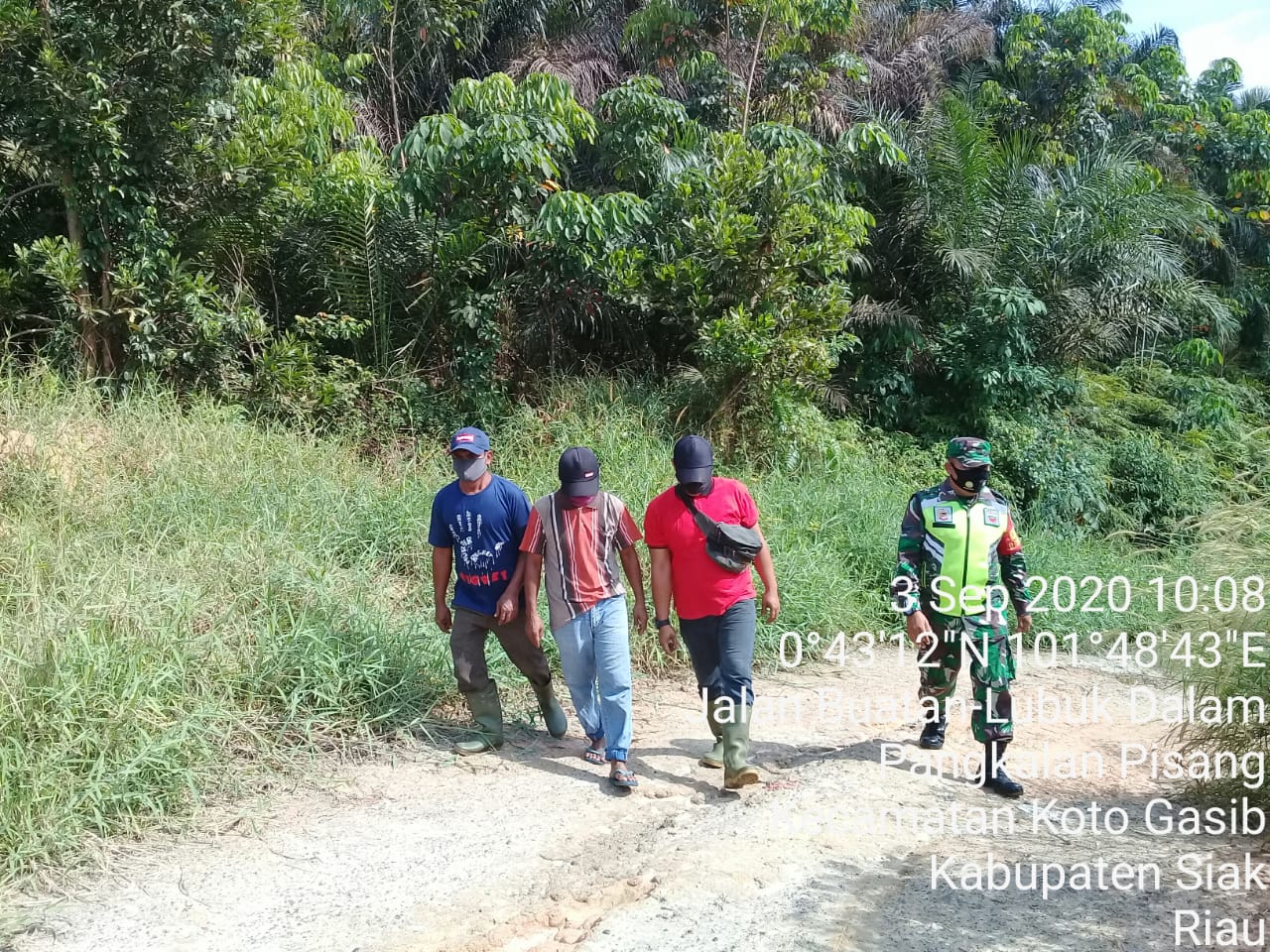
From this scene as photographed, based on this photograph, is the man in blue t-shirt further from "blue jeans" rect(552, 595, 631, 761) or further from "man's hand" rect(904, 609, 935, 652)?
"man's hand" rect(904, 609, 935, 652)

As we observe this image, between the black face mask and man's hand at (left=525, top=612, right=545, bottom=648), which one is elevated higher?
the black face mask

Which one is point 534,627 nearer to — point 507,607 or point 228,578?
point 507,607

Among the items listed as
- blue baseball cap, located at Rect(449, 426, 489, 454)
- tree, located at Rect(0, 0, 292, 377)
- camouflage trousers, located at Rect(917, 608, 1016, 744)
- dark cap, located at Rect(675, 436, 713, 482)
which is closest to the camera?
dark cap, located at Rect(675, 436, 713, 482)

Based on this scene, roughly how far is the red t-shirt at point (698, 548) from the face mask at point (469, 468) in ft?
2.82

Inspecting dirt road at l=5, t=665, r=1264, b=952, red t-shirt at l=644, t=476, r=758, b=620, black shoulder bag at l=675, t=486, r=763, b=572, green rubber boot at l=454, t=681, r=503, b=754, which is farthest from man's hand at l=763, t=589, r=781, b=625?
green rubber boot at l=454, t=681, r=503, b=754

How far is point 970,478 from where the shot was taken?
4.66 meters

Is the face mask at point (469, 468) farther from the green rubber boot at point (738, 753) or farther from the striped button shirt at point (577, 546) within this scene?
the green rubber boot at point (738, 753)

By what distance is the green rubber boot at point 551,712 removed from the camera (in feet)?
17.4

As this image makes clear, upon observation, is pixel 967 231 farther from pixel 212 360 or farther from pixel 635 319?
pixel 212 360

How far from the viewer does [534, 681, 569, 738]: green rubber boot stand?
5.30 metres

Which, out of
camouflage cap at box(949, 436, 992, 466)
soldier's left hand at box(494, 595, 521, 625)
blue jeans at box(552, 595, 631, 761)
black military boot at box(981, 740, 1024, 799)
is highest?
camouflage cap at box(949, 436, 992, 466)

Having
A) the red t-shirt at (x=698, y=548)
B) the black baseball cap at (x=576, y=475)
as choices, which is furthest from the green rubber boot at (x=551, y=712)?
the black baseball cap at (x=576, y=475)

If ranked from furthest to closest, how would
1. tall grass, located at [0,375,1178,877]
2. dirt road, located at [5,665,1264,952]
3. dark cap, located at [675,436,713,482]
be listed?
dark cap, located at [675,436,713,482] → tall grass, located at [0,375,1178,877] → dirt road, located at [5,665,1264,952]

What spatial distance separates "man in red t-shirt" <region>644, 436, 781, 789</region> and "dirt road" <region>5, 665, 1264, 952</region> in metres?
0.39
